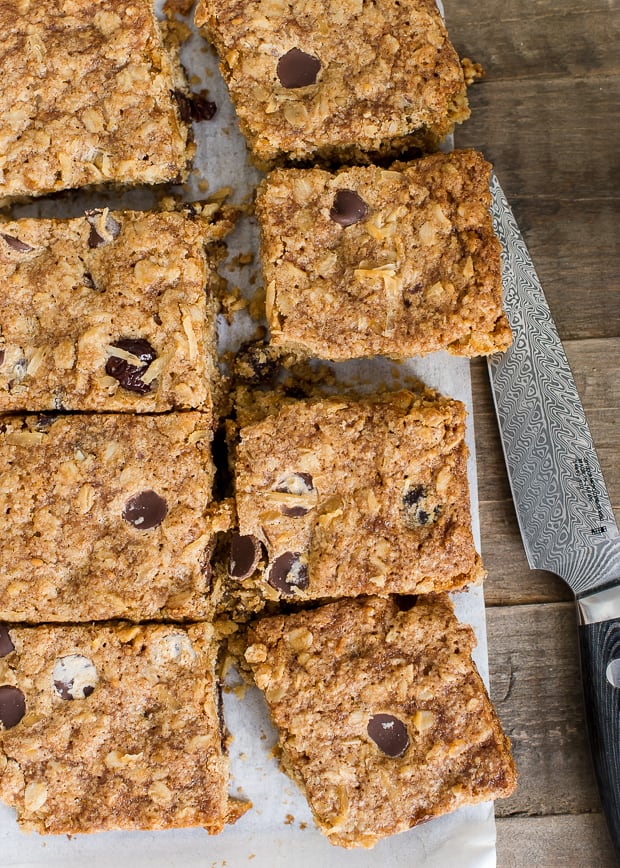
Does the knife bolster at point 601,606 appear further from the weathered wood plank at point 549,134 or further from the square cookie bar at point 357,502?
the weathered wood plank at point 549,134

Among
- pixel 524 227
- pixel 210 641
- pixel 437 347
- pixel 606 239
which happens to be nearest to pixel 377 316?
pixel 437 347

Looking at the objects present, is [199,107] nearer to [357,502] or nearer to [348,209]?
[348,209]

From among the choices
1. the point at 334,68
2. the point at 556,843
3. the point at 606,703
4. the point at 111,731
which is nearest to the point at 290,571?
the point at 111,731

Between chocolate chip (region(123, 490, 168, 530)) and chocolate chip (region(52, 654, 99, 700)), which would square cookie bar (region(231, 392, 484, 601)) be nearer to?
chocolate chip (region(123, 490, 168, 530))

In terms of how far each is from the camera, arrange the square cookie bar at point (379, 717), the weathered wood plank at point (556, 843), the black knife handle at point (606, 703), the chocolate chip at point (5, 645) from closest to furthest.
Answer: the square cookie bar at point (379, 717), the chocolate chip at point (5, 645), the black knife handle at point (606, 703), the weathered wood plank at point (556, 843)

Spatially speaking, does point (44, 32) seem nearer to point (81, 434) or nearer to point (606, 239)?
point (81, 434)

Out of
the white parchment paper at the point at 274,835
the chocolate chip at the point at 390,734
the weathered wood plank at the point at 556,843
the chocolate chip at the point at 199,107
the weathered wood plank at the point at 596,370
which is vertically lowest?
the weathered wood plank at the point at 556,843

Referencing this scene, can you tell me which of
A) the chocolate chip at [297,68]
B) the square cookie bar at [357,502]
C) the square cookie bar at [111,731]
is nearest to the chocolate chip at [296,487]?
the square cookie bar at [357,502]
